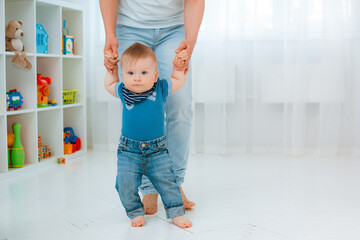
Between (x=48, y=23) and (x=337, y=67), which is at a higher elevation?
→ (x=48, y=23)

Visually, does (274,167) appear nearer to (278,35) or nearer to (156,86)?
(278,35)

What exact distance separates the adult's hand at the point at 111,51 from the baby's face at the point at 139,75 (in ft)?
0.26

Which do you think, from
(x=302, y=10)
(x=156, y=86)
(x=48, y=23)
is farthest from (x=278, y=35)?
(x=156, y=86)

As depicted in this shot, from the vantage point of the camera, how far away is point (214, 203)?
1.79 meters

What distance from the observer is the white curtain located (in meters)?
2.77

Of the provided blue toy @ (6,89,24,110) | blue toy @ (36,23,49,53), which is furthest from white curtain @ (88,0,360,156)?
blue toy @ (6,89,24,110)

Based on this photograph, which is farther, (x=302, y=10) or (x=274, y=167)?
(x=302, y=10)

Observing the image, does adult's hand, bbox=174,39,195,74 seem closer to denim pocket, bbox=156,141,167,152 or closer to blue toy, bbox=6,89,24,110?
denim pocket, bbox=156,141,167,152

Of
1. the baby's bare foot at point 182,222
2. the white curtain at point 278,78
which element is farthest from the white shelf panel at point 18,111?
the baby's bare foot at point 182,222

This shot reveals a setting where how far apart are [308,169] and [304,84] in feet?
1.94

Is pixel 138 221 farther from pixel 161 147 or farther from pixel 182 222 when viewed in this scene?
pixel 161 147

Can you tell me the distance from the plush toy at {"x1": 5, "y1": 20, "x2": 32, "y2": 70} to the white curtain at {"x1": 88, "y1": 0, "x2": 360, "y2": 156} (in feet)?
2.56

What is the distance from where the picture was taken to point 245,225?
4.99ft

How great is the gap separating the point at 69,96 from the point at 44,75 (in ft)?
0.65
